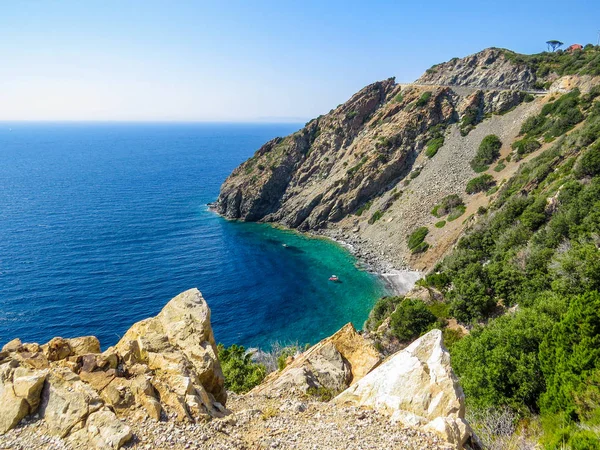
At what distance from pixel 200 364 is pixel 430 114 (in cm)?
8138

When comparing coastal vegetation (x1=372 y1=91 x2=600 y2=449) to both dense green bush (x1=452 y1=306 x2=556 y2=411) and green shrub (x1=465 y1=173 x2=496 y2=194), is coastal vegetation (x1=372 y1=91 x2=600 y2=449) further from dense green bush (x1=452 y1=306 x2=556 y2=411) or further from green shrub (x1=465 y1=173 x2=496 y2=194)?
green shrub (x1=465 y1=173 x2=496 y2=194)

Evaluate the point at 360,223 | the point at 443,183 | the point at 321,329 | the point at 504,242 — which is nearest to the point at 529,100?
the point at 443,183

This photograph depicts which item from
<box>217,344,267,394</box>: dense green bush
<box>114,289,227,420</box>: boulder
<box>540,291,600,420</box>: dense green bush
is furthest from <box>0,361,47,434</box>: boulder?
<box>540,291,600,420</box>: dense green bush

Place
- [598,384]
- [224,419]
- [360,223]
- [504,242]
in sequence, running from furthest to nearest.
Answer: [360,223]
[504,242]
[598,384]
[224,419]

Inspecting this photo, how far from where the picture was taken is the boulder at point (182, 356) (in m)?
11.9

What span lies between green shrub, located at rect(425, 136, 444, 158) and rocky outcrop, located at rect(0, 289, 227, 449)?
7190 centimetres

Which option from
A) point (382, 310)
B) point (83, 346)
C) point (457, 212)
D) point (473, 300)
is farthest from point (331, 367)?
point (457, 212)

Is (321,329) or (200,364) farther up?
(200,364)

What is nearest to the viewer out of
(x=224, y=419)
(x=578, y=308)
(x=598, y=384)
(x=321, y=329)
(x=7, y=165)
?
(x=224, y=419)

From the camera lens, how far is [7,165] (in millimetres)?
159000

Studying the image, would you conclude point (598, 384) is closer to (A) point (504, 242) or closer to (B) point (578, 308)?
(B) point (578, 308)

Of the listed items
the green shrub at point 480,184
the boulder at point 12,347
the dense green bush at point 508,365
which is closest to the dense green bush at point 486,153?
the green shrub at point 480,184

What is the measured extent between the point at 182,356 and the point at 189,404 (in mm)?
2442

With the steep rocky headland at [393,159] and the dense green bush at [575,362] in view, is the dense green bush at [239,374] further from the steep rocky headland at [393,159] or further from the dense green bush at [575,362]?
the steep rocky headland at [393,159]
